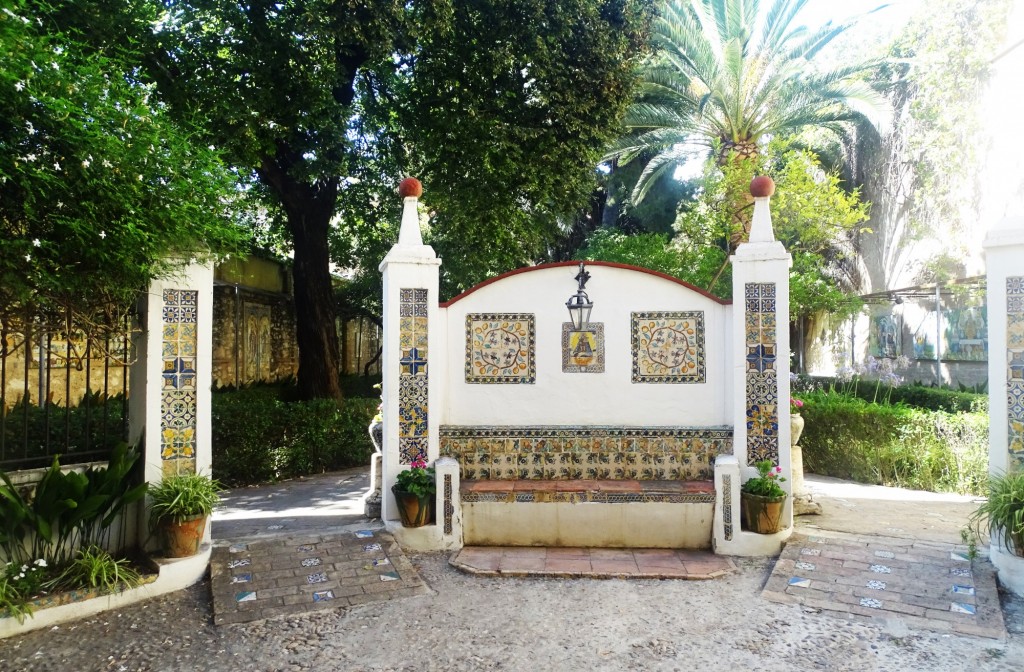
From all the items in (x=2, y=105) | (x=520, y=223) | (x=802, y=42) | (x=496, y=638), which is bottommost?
(x=496, y=638)

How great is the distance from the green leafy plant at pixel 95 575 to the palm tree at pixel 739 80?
10897 mm

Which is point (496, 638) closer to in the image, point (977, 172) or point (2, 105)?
point (2, 105)

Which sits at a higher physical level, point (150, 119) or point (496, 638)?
point (150, 119)

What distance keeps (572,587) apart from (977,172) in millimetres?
15968

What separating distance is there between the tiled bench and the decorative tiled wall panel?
14.2 inches

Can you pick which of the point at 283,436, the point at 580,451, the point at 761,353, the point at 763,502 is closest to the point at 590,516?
the point at 580,451

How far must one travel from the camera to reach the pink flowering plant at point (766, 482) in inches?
213

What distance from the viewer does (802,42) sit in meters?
11.8

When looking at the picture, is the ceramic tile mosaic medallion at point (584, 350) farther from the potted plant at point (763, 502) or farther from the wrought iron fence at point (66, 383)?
the wrought iron fence at point (66, 383)

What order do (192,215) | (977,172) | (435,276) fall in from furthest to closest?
(977,172)
(435,276)
(192,215)

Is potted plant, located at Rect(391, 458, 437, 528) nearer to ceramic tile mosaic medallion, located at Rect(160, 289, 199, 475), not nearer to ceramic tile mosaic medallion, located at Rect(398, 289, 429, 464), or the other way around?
ceramic tile mosaic medallion, located at Rect(398, 289, 429, 464)

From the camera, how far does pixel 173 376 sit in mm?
5027

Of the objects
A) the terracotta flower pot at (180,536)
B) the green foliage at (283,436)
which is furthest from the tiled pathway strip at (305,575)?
the green foliage at (283,436)

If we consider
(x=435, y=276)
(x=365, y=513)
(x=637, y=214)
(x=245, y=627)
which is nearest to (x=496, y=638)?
(x=245, y=627)
